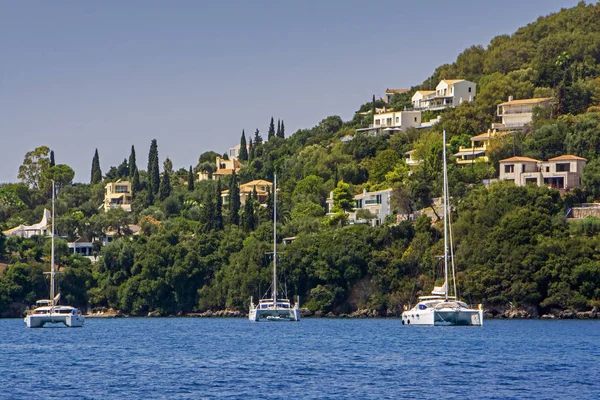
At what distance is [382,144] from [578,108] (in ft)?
86.8

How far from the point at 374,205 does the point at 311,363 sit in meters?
70.7

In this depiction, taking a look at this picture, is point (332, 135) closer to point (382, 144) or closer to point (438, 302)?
point (382, 144)

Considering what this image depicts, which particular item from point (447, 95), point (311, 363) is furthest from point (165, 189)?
point (311, 363)

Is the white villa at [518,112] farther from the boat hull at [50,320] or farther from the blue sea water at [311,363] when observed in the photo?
the boat hull at [50,320]

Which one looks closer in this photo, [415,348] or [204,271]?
[415,348]

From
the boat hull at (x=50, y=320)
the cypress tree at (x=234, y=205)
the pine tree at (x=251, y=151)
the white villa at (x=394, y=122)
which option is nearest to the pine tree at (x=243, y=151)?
the pine tree at (x=251, y=151)

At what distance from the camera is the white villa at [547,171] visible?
4333 inches

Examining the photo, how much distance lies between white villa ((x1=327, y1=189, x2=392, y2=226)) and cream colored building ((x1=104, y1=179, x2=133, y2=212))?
164ft

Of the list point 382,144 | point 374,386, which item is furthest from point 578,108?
point 374,386

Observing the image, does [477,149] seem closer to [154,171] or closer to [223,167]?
[154,171]

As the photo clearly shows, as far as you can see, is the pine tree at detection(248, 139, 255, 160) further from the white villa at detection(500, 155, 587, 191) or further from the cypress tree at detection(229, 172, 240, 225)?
the white villa at detection(500, 155, 587, 191)

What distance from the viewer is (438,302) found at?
7850 cm

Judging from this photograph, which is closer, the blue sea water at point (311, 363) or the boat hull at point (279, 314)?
the blue sea water at point (311, 363)

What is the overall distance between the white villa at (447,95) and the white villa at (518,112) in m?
15.7
